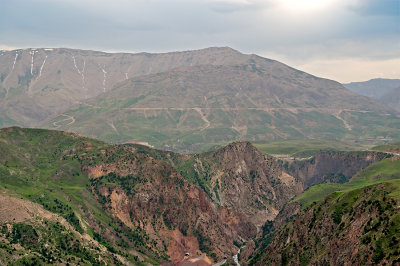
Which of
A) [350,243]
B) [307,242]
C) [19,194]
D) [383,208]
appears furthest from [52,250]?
[383,208]

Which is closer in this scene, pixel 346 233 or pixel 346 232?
pixel 346 233

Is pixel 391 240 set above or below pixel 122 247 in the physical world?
above

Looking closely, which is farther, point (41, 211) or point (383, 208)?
point (41, 211)

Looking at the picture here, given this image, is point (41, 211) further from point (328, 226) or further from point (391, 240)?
point (391, 240)

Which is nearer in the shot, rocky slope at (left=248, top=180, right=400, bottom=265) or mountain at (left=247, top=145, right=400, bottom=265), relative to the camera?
rocky slope at (left=248, top=180, right=400, bottom=265)

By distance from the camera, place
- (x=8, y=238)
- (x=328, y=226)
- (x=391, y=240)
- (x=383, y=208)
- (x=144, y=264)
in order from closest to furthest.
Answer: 1. (x=391, y=240)
2. (x=383, y=208)
3. (x=328, y=226)
4. (x=8, y=238)
5. (x=144, y=264)

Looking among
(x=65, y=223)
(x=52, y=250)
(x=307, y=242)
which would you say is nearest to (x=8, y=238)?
(x=52, y=250)

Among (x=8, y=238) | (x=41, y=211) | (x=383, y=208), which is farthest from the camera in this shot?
(x=41, y=211)

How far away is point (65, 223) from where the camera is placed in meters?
170

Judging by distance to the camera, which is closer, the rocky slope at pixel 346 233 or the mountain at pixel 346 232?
the rocky slope at pixel 346 233

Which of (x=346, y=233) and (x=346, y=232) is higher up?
(x=346, y=232)

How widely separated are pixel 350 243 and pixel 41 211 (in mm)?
113673

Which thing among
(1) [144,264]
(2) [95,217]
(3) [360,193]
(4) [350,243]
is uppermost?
(3) [360,193]

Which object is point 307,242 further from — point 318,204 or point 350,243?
point 350,243
